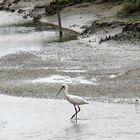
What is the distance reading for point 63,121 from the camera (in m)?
19.2

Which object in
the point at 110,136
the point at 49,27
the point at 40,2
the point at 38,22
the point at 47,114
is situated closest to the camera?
the point at 110,136

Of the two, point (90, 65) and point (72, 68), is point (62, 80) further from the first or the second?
point (90, 65)

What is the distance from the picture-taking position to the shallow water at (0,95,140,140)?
17.3 metres

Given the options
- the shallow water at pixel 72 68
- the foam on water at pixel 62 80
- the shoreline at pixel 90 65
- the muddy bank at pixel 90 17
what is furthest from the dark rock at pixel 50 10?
the foam on water at pixel 62 80

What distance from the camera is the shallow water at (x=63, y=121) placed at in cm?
1730

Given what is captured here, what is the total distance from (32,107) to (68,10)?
120 feet

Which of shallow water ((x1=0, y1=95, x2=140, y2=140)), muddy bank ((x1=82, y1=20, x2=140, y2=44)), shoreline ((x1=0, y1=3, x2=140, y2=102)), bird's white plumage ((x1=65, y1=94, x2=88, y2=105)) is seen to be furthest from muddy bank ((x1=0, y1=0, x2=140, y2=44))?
bird's white plumage ((x1=65, y1=94, x2=88, y2=105))

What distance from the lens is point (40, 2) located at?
68562mm

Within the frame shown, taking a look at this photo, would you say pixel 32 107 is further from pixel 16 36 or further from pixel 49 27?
pixel 49 27

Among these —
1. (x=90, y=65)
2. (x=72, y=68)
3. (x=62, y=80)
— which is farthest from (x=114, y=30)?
(x=62, y=80)

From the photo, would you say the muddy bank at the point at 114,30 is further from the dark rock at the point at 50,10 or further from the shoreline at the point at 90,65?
the dark rock at the point at 50,10

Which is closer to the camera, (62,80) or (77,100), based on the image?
(77,100)

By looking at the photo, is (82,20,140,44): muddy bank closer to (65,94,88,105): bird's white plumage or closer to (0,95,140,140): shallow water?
(0,95,140,140): shallow water

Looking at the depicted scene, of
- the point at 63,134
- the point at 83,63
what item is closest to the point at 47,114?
the point at 63,134
